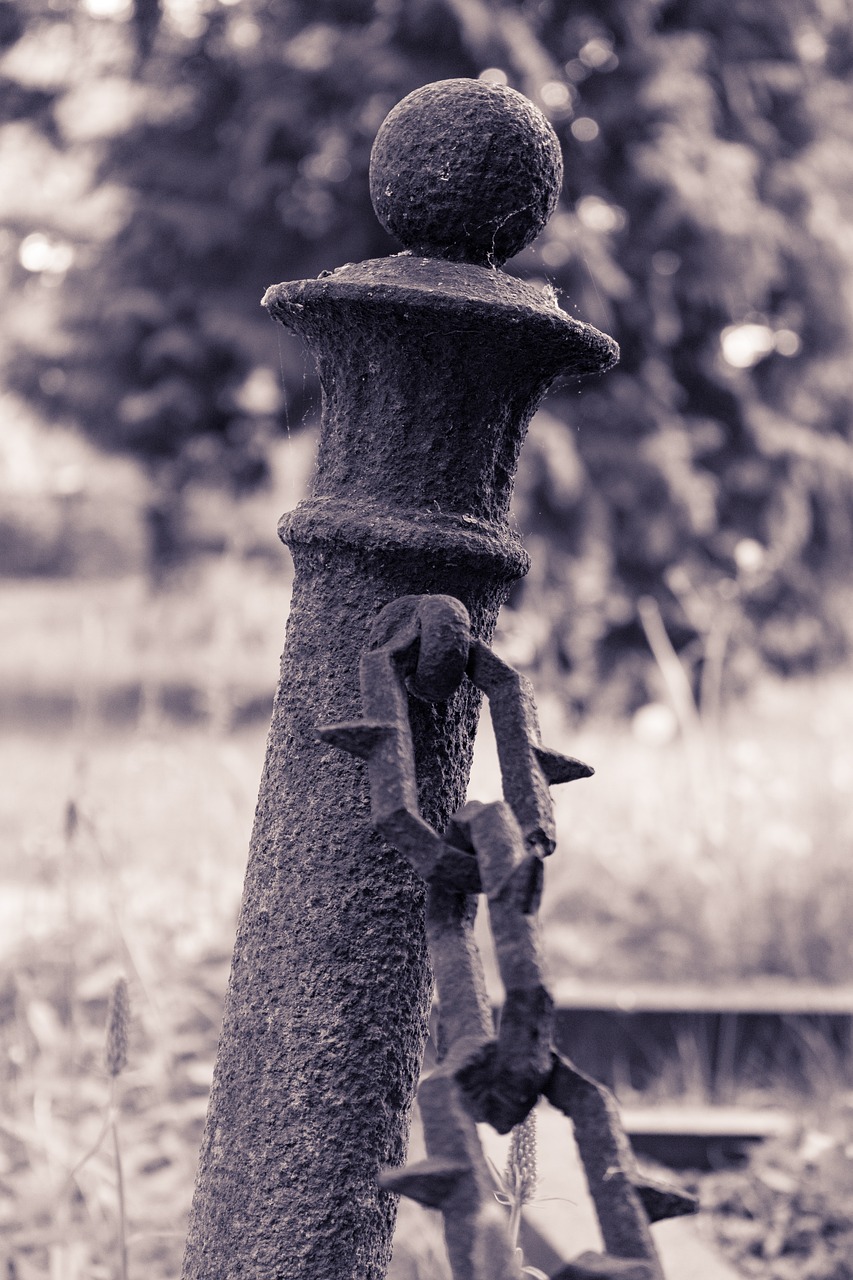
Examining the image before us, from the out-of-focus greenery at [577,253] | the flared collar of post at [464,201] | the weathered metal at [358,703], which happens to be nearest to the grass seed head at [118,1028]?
the weathered metal at [358,703]

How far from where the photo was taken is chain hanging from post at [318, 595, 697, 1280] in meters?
0.73

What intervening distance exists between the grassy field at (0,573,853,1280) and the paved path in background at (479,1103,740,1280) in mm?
205

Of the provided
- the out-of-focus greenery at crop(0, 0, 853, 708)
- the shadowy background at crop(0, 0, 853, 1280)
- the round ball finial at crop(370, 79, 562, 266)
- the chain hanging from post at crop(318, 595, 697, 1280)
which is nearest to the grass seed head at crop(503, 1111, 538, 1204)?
the chain hanging from post at crop(318, 595, 697, 1280)

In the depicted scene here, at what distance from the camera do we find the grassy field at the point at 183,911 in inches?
83.6

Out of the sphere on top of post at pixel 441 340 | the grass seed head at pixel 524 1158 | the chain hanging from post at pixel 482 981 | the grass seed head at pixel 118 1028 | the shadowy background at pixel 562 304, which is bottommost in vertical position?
the grass seed head at pixel 524 1158

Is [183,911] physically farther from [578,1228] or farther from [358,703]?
[358,703]

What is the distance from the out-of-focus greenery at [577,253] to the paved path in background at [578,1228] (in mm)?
4260

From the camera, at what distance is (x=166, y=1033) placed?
259 cm

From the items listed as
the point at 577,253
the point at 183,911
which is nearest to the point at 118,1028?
the point at 183,911

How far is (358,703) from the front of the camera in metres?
1.05

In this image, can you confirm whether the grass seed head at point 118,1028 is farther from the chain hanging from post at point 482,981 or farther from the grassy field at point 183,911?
the chain hanging from post at point 482,981

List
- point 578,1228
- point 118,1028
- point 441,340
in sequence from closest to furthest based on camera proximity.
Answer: point 441,340
point 118,1028
point 578,1228

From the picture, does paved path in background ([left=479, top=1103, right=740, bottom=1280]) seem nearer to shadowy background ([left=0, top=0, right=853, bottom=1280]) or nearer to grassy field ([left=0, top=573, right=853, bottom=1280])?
grassy field ([left=0, top=573, right=853, bottom=1280])

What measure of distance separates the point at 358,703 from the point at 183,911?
2471 mm
